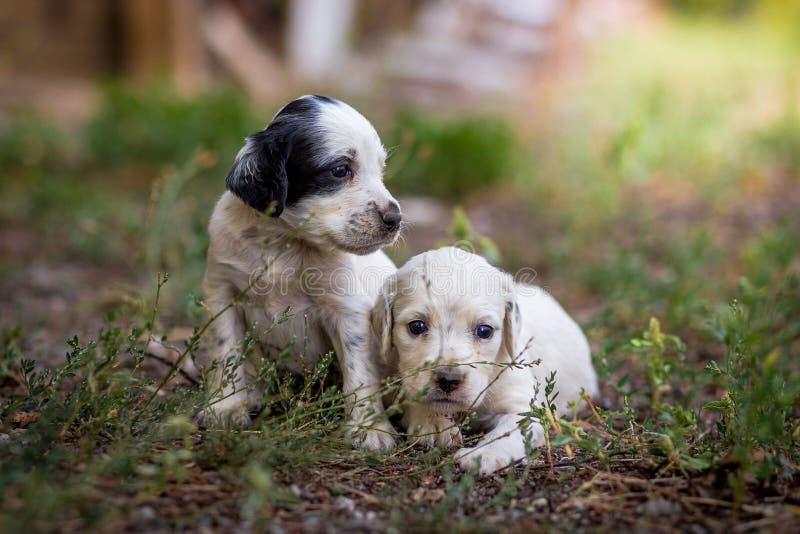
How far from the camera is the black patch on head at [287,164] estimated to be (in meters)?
3.50

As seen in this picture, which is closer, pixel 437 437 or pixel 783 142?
pixel 437 437

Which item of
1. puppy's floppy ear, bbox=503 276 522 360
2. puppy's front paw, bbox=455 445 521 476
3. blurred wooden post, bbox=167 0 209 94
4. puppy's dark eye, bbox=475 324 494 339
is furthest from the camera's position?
blurred wooden post, bbox=167 0 209 94

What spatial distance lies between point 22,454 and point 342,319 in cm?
143

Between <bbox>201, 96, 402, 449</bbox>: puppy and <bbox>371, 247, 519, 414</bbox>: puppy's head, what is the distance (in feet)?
0.58

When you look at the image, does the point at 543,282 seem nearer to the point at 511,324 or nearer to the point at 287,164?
the point at 511,324

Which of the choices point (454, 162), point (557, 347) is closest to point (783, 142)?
point (454, 162)

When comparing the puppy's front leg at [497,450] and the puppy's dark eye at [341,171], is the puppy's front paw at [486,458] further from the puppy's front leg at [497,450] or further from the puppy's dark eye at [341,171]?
the puppy's dark eye at [341,171]

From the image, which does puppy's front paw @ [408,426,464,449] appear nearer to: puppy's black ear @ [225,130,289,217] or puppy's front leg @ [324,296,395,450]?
puppy's front leg @ [324,296,395,450]

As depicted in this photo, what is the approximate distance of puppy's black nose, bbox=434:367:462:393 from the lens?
126 inches

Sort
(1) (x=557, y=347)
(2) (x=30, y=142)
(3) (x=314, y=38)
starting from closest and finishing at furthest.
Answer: (1) (x=557, y=347)
(2) (x=30, y=142)
(3) (x=314, y=38)

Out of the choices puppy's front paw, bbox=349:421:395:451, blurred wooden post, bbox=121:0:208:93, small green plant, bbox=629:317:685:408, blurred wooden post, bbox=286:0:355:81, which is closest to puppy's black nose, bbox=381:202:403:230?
puppy's front paw, bbox=349:421:395:451

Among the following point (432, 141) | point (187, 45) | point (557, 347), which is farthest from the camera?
point (187, 45)

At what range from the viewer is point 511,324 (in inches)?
140

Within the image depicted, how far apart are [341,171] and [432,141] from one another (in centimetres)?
503
